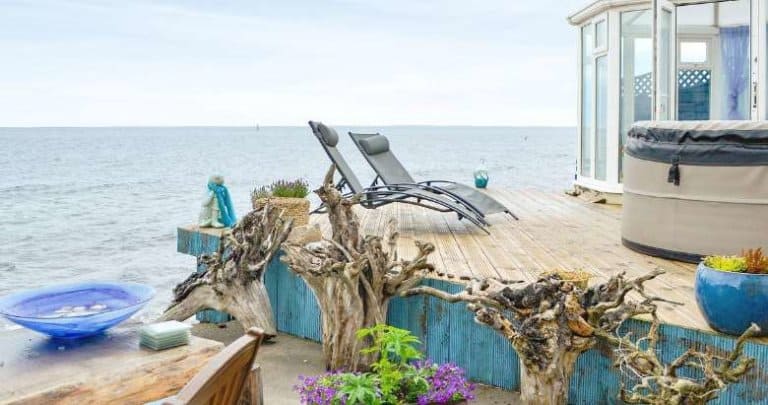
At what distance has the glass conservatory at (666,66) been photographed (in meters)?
6.93

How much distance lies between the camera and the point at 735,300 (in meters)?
3.02

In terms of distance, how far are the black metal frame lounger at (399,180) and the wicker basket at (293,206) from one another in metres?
0.93

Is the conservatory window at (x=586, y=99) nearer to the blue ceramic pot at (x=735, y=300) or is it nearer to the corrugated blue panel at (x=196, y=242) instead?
the corrugated blue panel at (x=196, y=242)

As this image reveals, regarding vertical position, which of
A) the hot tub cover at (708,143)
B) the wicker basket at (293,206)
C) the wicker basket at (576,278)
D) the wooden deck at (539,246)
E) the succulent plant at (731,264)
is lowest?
the wooden deck at (539,246)

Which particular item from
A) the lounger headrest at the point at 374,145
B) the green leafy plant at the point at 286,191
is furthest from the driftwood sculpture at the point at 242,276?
the lounger headrest at the point at 374,145

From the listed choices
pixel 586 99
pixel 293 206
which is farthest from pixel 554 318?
pixel 586 99

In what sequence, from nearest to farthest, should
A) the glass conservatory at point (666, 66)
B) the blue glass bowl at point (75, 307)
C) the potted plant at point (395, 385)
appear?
1. the blue glass bowl at point (75, 307)
2. the potted plant at point (395, 385)
3. the glass conservatory at point (666, 66)

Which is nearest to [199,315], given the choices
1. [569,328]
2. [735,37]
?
[569,328]

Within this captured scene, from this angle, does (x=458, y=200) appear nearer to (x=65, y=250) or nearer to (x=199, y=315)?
(x=199, y=315)

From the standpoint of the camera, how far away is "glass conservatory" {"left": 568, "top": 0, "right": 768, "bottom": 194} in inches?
273

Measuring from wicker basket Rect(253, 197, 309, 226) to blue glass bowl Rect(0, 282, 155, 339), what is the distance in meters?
2.46

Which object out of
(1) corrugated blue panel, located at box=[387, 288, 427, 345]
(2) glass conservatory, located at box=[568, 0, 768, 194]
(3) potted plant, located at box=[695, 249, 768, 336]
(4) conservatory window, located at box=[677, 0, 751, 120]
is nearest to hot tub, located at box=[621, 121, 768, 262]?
(3) potted plant, located at box=[695, 249, 768, 336]

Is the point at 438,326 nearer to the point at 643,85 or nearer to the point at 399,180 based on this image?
the point at 399,180

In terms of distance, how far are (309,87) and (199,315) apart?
152 feet
